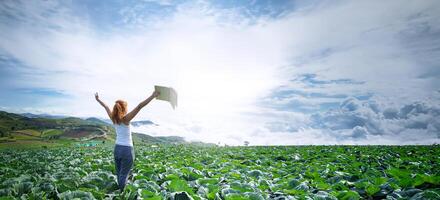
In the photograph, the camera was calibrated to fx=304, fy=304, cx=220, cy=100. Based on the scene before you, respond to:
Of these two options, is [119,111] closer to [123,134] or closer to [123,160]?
[123,134]

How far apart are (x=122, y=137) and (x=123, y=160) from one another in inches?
22.9

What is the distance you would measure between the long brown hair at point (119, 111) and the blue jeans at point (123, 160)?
2.22ft

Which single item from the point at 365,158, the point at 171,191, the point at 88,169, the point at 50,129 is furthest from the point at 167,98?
the point at 50,129

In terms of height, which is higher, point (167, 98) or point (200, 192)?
point (167, 98)

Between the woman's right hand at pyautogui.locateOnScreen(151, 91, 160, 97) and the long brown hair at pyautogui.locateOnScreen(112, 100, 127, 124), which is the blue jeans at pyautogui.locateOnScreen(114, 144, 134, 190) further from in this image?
the woman's right hand at pyautogui.locateOnScreen(151, 91, 160, 97)

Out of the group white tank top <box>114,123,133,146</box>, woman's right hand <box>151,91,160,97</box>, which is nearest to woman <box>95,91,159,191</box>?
white tank top <box>114,123,133,146</box>

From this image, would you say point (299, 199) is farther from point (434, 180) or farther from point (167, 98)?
point (167, 98)

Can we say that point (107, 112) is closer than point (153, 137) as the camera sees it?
Yes

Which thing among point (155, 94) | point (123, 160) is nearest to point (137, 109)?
point (155, 94)

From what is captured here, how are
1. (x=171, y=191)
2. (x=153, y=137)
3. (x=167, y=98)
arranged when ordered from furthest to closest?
(x=153, y=137) < (x=167, y=98) < (x=171, y=191)

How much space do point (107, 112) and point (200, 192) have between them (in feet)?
11.4

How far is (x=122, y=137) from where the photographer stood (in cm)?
733

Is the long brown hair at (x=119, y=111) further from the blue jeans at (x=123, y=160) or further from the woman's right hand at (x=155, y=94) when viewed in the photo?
the woman's right hand at (x=155, y=94)

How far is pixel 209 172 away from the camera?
942cm
